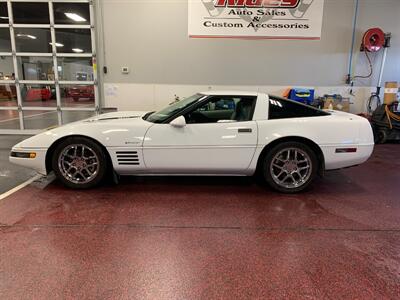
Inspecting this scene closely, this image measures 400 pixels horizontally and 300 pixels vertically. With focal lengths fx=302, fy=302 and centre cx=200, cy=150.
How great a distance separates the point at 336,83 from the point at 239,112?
15.1 ft

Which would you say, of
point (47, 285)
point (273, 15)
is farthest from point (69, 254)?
point (273, 15)

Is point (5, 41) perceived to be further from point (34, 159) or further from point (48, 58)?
point (34, 159)

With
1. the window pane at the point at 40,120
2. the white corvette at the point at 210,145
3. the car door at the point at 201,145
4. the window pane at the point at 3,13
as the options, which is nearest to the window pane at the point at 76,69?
the window pane at the point at 40,120

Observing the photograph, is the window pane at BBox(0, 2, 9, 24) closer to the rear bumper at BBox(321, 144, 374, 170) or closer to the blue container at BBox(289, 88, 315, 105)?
the blue container at BBox(289, 88, 315, 105)

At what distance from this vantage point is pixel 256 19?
22.1 ft

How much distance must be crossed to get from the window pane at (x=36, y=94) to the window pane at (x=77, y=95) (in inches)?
9.2

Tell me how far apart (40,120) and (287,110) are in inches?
288

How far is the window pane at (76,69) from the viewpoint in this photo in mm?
6988

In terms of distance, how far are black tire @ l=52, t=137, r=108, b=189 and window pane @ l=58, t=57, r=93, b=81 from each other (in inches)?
160

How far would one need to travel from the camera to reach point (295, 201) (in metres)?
3.32

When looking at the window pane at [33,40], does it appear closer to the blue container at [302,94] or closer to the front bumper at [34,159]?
the front bumper at [34,159]

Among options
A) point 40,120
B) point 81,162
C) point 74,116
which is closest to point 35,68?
point 74,116

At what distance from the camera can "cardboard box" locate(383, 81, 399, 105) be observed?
22.2ft

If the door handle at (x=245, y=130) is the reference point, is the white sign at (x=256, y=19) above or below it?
above
